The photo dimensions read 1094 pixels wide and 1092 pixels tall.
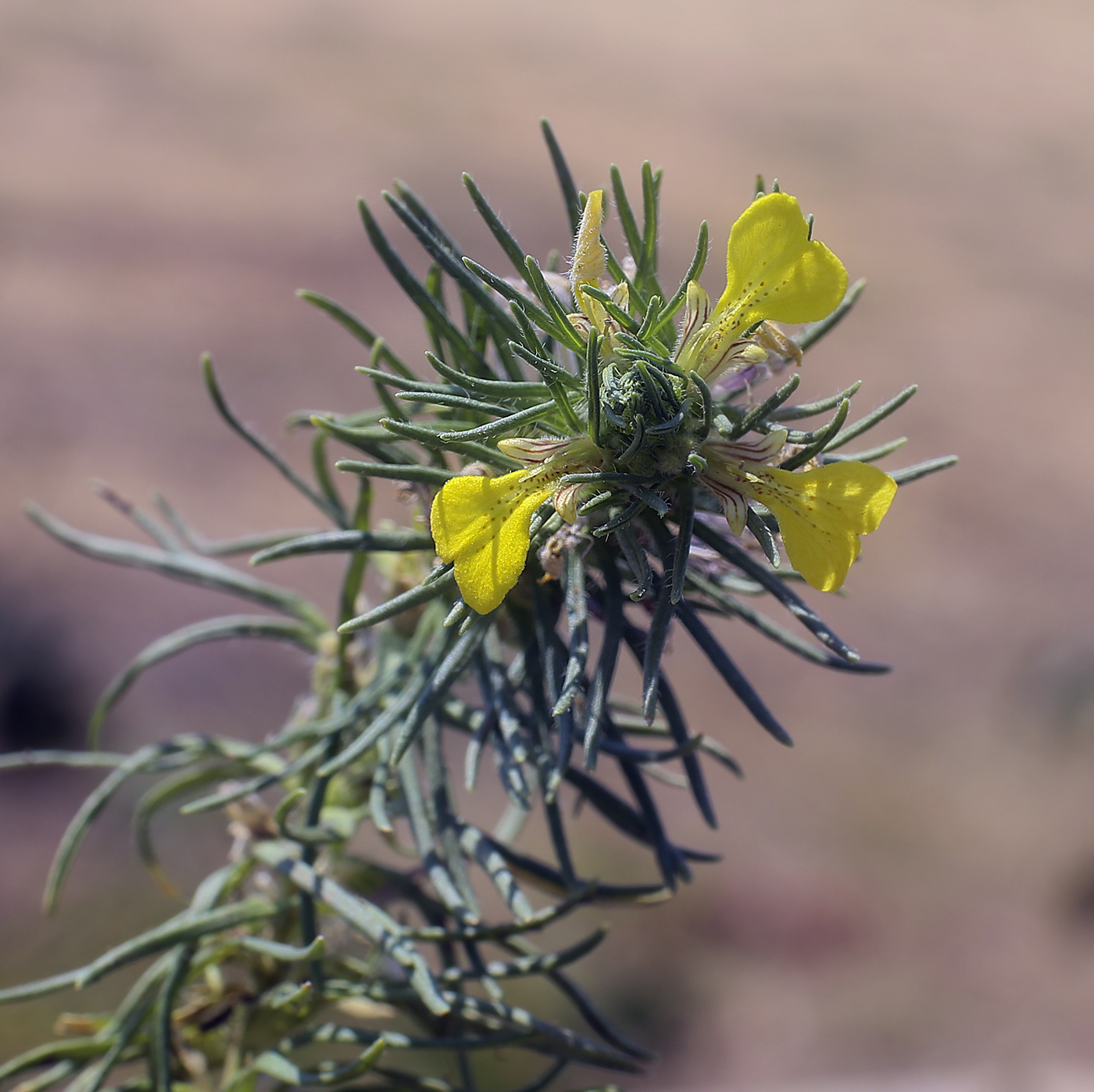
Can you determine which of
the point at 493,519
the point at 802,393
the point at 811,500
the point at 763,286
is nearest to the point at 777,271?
the point at 763,286

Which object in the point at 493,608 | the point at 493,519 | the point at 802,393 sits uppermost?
the point at 802,393

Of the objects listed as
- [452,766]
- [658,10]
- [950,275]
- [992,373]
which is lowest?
[452,766]

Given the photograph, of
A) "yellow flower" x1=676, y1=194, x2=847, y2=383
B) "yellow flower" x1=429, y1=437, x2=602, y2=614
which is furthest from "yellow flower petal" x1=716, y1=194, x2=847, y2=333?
"yellow flower" x1=429, y1=437, x2=602, y2=614

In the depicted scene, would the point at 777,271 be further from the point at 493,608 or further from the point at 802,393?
the point at 802,393

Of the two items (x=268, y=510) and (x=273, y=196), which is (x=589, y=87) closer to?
(x=273, y=196)

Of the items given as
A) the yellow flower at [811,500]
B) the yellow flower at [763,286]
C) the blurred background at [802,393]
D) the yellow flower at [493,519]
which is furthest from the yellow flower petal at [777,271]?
the blurred background at [802,393]

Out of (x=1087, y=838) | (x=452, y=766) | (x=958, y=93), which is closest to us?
(x=452, y=766)

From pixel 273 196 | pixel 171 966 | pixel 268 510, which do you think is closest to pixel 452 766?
pixel 268 510

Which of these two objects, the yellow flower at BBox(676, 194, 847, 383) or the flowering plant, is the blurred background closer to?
the flowering plant
